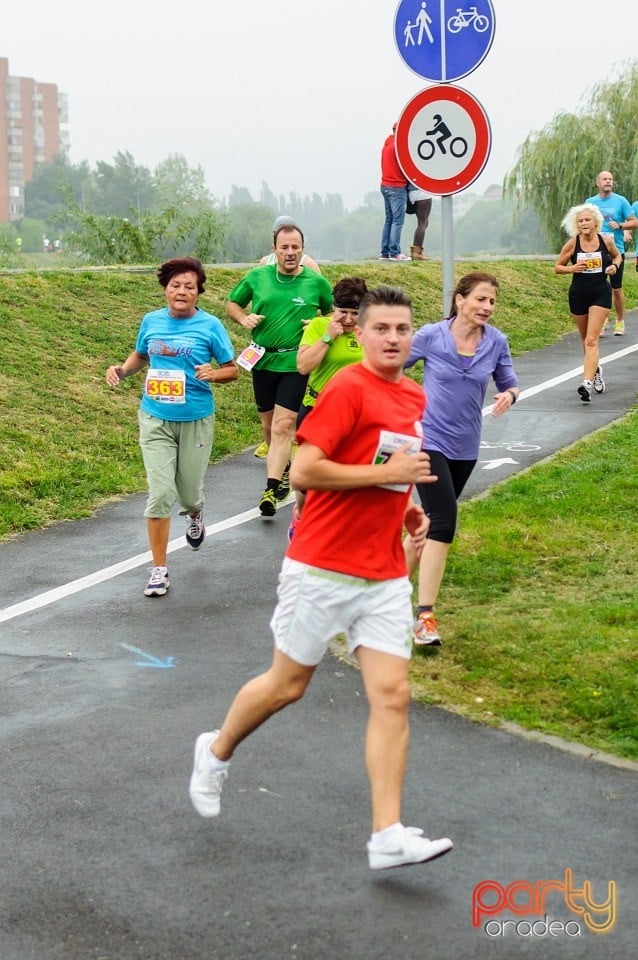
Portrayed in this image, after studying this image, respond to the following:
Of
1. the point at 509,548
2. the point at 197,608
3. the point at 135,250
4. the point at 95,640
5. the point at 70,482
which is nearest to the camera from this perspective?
the point at 95,640

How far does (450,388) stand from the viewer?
22.5 ft

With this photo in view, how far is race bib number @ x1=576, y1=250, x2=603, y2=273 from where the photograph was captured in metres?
13.6

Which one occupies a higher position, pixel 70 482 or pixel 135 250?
pixel 135 250

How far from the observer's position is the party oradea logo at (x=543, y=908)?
405 centimetres

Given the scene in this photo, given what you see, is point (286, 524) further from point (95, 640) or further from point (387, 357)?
point (387, 357)

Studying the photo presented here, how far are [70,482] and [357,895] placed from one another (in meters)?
7.32

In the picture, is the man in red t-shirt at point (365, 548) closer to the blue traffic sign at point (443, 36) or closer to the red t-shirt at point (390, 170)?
the blue traffic sign at point (443, 36)

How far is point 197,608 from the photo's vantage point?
7801mm

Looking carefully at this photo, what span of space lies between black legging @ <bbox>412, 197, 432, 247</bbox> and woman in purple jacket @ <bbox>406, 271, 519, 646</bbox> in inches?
586

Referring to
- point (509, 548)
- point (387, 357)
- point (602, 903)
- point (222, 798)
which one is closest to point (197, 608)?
point (509, 548)

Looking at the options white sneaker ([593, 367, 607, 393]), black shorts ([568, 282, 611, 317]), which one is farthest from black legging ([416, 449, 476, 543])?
white sneaker ([593, 367, 607, 393])

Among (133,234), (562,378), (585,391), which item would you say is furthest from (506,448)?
(133,234)

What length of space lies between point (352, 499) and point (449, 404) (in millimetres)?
2411

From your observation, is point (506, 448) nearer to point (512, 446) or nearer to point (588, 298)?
point (512, 446)
